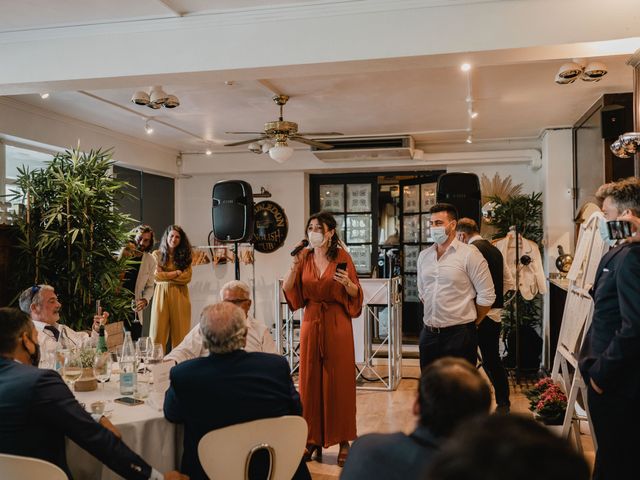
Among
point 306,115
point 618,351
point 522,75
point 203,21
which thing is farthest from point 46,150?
point 618,351

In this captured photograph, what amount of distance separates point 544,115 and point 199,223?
5027 millimetres

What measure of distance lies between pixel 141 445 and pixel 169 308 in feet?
11.9

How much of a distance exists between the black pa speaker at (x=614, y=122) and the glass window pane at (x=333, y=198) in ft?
13.9

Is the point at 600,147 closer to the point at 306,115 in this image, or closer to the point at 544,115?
the point at 544,115

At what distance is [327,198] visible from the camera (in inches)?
355

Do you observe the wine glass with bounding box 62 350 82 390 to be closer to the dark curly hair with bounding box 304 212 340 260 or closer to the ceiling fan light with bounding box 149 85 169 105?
the dark curly hair with bounding box 304 212 340 260

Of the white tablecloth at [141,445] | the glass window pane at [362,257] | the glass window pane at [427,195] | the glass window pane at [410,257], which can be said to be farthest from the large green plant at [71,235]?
the glass window pane at [427,195]

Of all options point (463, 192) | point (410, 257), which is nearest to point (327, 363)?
point (463, 192)

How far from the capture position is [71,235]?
5.12 m

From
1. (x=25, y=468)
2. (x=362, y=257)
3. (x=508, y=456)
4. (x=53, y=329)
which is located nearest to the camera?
(x=508, y=456)

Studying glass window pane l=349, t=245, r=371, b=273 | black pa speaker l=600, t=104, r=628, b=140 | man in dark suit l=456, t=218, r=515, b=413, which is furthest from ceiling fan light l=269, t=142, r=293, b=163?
glass window pane l=349, t=245, r=371, b=273

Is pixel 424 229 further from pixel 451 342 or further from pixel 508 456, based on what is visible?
pixel 508 456

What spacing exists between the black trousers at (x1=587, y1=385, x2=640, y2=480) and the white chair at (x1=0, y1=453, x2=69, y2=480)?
6.56ft

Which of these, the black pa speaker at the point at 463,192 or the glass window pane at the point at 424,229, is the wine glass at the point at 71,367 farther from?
the glass window pane at the point at 424,229
